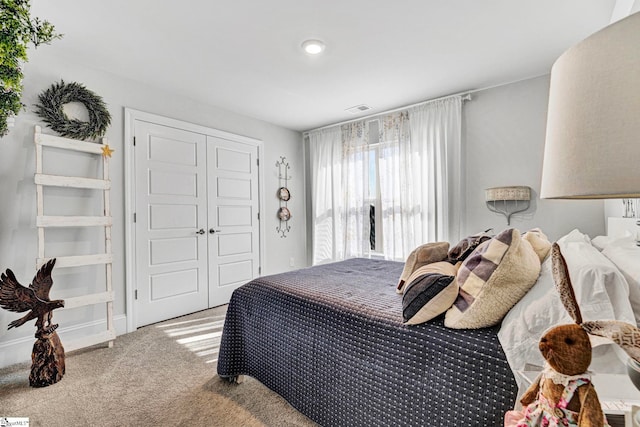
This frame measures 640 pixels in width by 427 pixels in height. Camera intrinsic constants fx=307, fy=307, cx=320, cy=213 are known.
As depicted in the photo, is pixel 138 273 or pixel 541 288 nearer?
pixel 541 288

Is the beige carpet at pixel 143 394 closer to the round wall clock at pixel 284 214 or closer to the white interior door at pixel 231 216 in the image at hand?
the white interior door at pixel 231 216

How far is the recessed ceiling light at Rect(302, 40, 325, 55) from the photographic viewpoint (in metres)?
2.42

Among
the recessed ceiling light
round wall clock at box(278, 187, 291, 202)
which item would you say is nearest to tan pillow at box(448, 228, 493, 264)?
the recessed ceiling light

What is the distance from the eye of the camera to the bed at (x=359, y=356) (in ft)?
3.66

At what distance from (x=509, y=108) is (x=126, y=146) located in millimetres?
3950

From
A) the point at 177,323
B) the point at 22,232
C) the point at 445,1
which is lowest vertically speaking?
the point at 177,323

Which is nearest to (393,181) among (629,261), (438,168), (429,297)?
(438,168)

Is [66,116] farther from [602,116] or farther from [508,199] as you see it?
[508,199]

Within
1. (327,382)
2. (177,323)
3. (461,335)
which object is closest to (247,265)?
(177,323)

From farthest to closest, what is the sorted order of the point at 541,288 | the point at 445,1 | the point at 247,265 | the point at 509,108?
the point at 247,265, the point at 509,108, the point at 445,1, the point at 541,288

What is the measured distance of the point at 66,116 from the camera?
265cm

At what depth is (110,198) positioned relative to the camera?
2.98m

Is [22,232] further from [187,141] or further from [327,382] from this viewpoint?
[327,382]

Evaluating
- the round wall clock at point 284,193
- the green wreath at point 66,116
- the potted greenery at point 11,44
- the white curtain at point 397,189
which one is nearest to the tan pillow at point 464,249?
the white curtain at point 397,189
